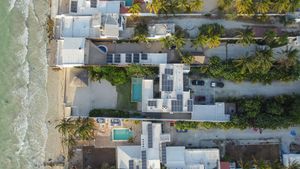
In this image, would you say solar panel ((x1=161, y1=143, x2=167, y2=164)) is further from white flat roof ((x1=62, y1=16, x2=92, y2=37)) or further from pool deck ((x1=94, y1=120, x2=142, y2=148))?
white flat roof ((x1=62, y1=16, x2=92, y2=37))

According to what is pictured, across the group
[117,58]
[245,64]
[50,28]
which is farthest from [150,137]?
[50,28]

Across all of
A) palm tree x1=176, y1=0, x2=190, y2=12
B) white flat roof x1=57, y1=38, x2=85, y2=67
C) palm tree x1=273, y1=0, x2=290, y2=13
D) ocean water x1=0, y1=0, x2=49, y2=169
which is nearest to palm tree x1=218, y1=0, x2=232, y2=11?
palm tree x1=176, y1=0, x2=190, y2=12

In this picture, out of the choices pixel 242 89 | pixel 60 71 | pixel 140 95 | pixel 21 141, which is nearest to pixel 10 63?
pixel 60 71

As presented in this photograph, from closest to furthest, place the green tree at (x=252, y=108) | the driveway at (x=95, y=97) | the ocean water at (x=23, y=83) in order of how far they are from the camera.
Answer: the green tree at (x=252, y=108), the driveway at (x=95, y=97), the ocean water at (x=23, y=83)

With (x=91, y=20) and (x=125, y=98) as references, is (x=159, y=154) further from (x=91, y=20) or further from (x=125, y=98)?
(x=91, y=20)

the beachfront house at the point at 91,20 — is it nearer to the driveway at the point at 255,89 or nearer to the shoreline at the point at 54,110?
the shoreline at the point at 54,110

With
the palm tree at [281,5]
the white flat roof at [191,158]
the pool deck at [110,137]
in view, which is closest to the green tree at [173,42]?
the pool deck at [110,137]
